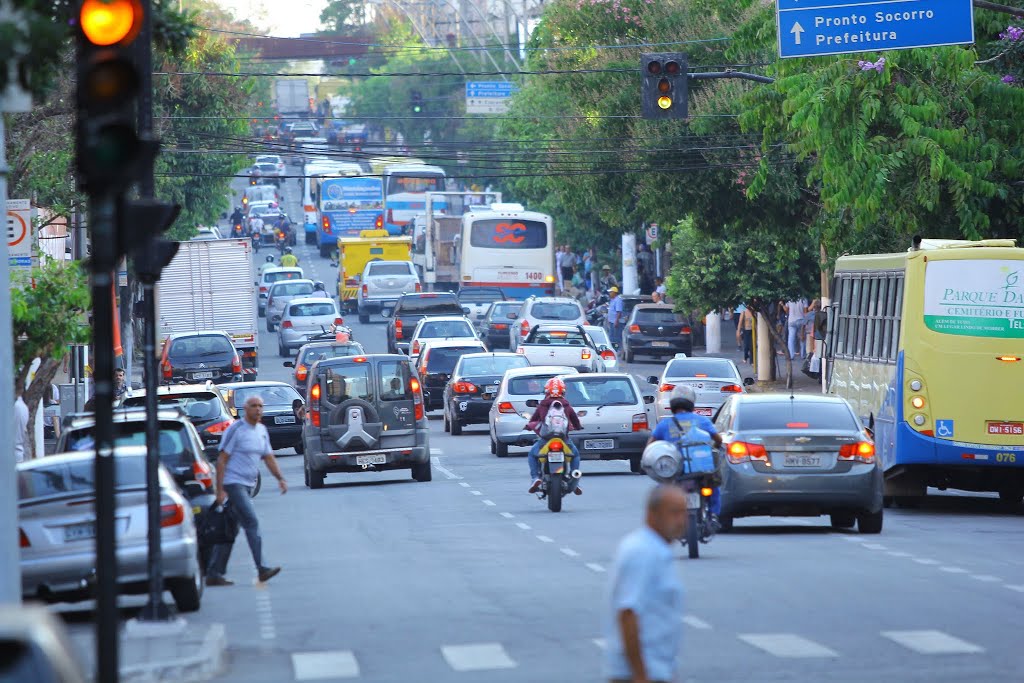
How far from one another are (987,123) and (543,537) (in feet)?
39.2

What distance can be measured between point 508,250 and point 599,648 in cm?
5486

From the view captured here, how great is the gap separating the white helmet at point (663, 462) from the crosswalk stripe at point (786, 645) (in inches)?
163

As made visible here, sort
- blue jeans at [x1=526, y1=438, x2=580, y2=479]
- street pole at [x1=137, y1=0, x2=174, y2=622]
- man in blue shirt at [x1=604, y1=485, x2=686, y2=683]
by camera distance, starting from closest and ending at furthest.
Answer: man in blue shirt at [x1=604, y1=485, x2=686, y2=683] < street pole at [x1=137, y1=0, x2=174, y2=622] < blue jeans at [x1=526, y1=438, x2=580, y2=479]

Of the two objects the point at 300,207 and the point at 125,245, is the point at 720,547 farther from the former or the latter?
the point at 300,207

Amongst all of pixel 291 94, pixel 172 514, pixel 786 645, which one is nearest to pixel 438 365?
pixel 172 514

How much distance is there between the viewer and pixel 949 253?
75.1ft

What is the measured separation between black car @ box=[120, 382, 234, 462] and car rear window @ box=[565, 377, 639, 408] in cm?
523

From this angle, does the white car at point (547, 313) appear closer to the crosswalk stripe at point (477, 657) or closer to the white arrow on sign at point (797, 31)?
the white arrow on sign at point (797, 31)

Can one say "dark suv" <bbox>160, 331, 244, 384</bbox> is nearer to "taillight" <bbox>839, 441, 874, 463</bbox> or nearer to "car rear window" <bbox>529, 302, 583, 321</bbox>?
"car rear window" <bbox>529, 302, 583, 321</bbox>

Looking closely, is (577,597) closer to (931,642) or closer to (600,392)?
(931,642)

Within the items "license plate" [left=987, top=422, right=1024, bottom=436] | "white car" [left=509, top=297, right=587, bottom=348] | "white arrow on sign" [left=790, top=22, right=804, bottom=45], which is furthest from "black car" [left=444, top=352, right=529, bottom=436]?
"license plate" [left=987, top=422, right=1024, bottom=436]

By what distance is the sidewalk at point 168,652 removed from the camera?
1152cm

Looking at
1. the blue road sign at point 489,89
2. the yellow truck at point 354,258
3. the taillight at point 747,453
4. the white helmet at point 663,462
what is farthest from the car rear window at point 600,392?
the blue road sign at point 489,89

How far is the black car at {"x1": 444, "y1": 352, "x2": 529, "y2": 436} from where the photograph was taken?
37906mm
